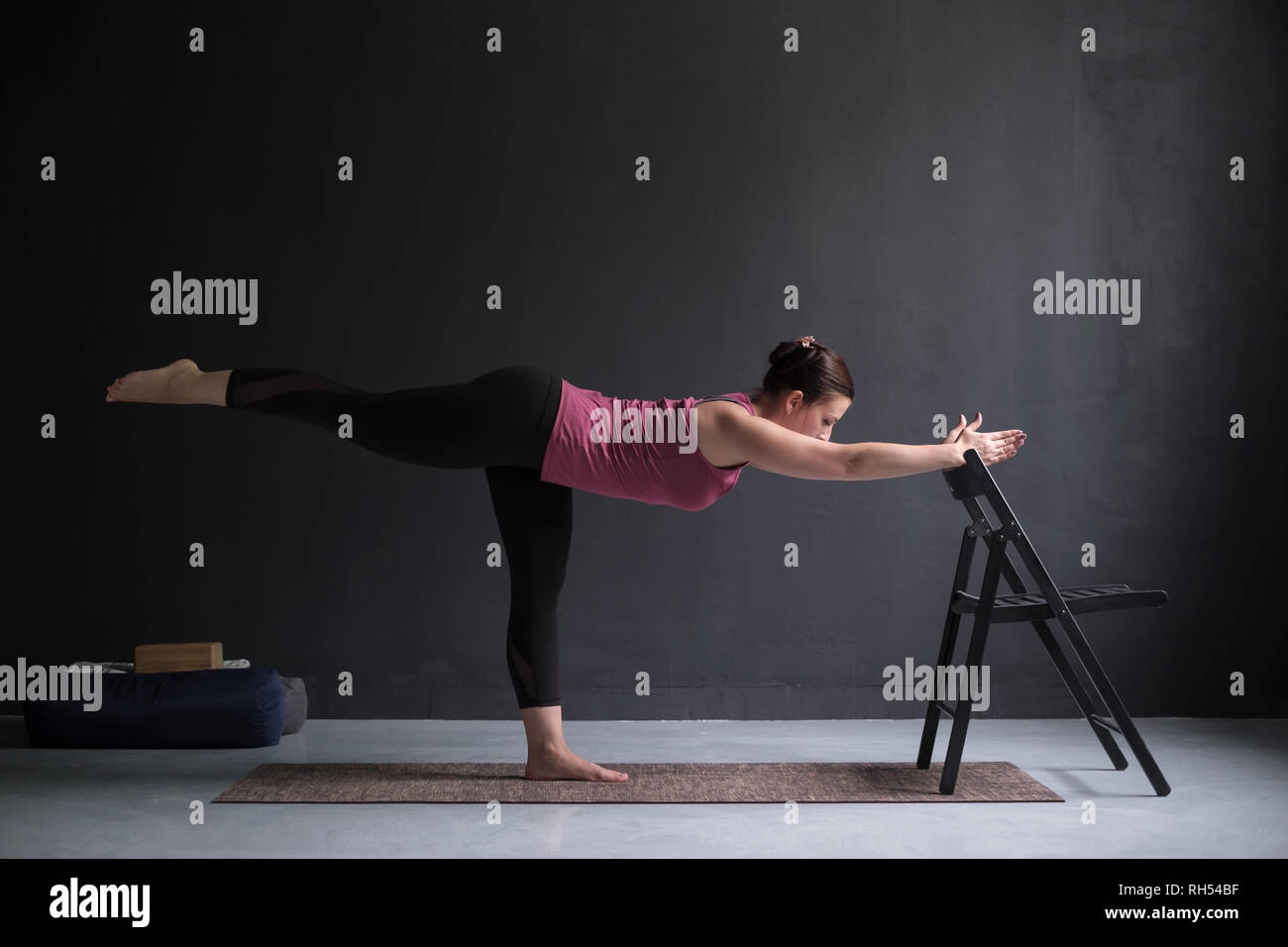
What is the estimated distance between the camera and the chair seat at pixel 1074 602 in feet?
9.16

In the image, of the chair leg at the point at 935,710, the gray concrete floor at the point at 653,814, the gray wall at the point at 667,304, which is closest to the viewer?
the gray concrete floor at the point at 653,814

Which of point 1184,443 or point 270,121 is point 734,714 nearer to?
point 1184,443

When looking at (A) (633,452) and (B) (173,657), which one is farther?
(B) (173,657)

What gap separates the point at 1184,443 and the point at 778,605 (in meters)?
1.62

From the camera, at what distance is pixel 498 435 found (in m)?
2.84

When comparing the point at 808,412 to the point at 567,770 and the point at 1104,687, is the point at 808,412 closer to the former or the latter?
the point at 1104,687

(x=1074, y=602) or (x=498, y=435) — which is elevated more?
(x=498, y=435)

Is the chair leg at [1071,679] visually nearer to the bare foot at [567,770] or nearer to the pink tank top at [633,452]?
the pink tank top at [633,452]

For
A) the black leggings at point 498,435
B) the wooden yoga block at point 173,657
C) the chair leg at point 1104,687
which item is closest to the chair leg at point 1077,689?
the chair leg at point 1104,687

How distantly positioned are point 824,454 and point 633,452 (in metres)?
0.50

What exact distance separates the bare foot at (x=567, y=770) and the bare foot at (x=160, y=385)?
4.37ft

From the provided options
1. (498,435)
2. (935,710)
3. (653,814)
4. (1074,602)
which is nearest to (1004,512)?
(1074,602)

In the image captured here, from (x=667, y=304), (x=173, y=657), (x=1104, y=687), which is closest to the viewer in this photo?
(x=1104, y=687)

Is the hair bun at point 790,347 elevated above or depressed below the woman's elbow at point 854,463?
above
